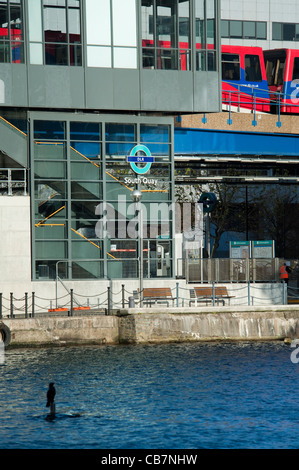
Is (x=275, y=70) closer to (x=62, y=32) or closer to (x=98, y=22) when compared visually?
(x=98, y=22)

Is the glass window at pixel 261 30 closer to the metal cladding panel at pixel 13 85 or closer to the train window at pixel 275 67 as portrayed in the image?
the train window at pixel 275 67

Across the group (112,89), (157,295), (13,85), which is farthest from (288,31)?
(157,295)

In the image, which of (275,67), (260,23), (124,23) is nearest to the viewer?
(124,23)

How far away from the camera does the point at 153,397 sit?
82.1ft

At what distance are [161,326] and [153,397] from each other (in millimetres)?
8070

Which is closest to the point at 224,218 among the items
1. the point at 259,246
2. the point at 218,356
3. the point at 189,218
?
the point at 189,218

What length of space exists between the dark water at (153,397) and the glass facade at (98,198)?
5192mm

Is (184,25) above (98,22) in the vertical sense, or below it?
above

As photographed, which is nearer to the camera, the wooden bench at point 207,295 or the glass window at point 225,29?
the wooden bench at point 207,295

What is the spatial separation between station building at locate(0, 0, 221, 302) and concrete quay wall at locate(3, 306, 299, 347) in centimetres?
350

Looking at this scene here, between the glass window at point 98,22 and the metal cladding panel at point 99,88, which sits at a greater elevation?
the glass window at point 98,22

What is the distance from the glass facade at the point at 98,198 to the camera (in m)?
36.3

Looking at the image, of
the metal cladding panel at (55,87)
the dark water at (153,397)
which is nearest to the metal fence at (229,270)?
the dark water at (153,397)

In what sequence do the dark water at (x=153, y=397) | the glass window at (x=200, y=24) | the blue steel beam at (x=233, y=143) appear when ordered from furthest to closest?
1. the blue steel beam at (x=233, y=143)
2. the glass window at (x=200, y=24)
3. the dark water at (x=153, y=397)
